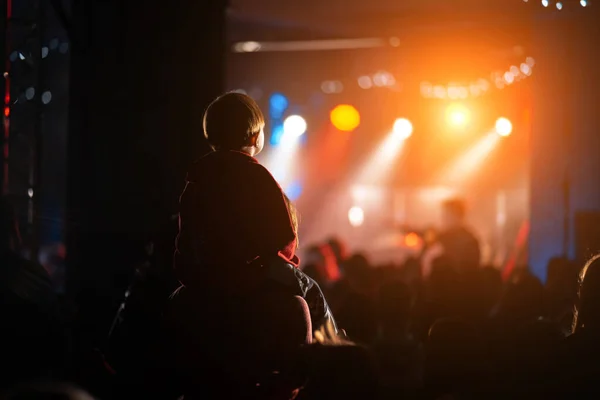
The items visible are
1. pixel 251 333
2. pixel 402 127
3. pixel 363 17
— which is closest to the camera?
pixel 251 333

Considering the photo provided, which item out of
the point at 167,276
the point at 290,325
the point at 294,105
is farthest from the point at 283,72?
the point at 290,325

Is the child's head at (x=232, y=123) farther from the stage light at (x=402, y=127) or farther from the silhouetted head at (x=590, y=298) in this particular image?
the stage light at (x=402, y=127)

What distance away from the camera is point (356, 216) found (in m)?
17.5

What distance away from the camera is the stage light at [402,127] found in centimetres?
1510

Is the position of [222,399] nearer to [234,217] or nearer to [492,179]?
[234,217]

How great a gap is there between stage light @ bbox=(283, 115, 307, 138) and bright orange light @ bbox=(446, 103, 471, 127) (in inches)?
125

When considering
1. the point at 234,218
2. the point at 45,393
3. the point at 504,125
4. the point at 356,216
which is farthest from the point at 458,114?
the point at 45,393

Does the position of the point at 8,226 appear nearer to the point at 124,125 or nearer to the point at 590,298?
the point at 124,125

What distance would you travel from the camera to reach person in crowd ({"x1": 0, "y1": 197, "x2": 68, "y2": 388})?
9.91 ft

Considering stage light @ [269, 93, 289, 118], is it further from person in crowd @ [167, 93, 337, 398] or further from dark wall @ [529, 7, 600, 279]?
person in crowd @ [167, 93, 337, 398]

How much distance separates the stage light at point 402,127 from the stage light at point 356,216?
2635 millimetres

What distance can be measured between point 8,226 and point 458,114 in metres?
A: 12.2

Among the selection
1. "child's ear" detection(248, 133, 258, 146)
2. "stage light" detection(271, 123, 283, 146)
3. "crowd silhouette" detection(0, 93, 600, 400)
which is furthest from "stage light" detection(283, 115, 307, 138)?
"child's ear" detection(248, 133, 258, 146)

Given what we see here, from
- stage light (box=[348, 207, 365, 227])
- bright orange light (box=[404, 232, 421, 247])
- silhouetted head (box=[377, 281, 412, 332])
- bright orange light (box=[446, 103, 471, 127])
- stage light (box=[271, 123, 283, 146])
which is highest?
bright orange light (box=[446, 103, 471, 127])
